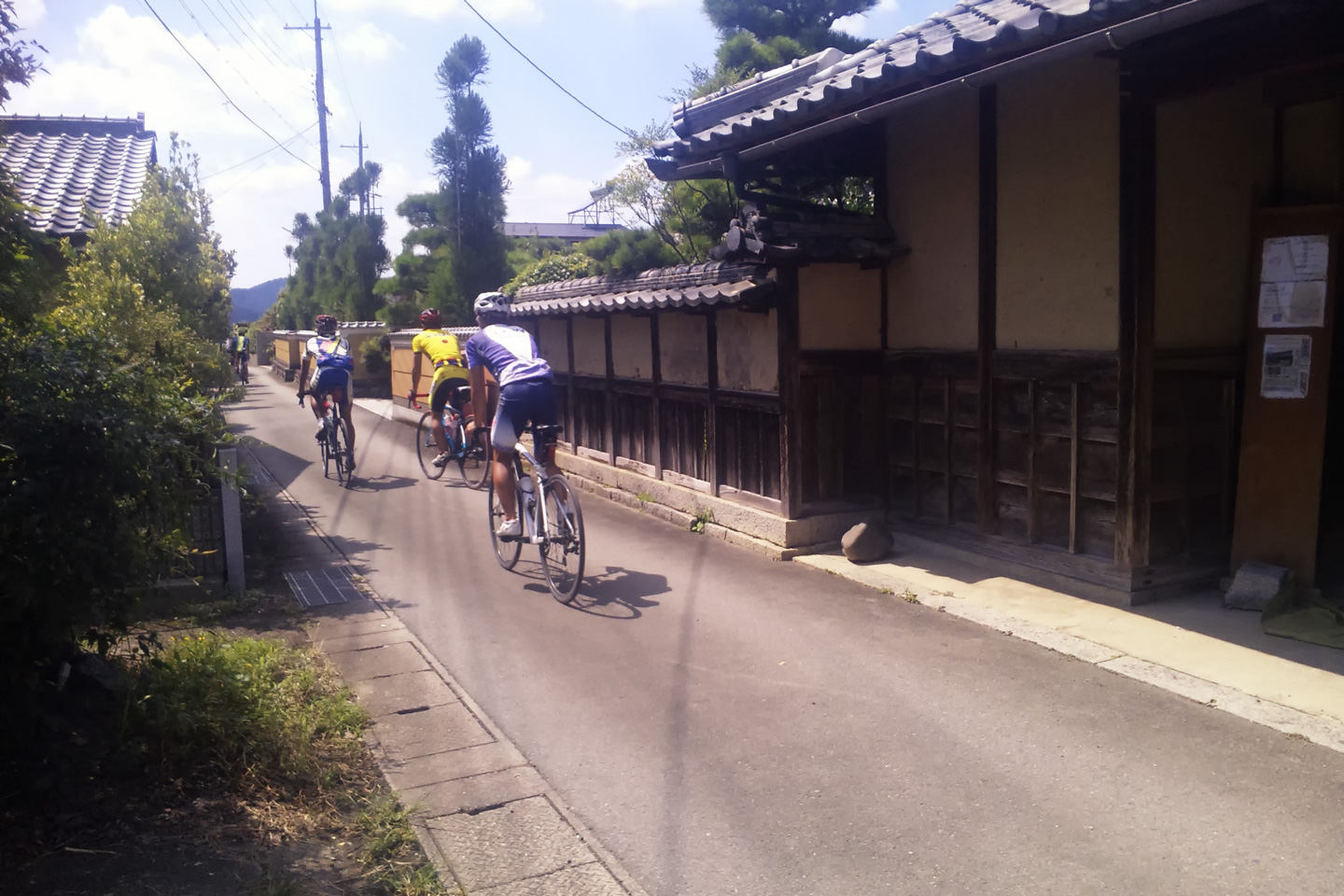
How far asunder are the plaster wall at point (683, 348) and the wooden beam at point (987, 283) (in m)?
2.88

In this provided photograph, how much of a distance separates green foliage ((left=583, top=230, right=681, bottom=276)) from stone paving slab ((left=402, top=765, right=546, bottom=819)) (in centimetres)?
726

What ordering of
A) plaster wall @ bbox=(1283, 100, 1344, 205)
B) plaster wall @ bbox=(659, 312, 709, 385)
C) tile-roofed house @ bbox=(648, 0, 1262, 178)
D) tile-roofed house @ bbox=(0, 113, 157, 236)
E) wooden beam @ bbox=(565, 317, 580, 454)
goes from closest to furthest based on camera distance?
tile-roofed house @ bbox=(648, 0, 1262, 178)
plaster wall @ bbox=(1283, 100, 1344, 205)
plaster wall @ bbox=(659, 312, 709, 385)
tile-roofed house @ bbox=(0, 113, 157, 236)
wooden beam @ bbox=(565, 317, 580, 454)

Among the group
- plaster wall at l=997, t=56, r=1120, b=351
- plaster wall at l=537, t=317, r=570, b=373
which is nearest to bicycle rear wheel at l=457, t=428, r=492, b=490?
plaster wall at l=537, t=317, r=570, b=373

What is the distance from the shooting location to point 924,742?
4.56m

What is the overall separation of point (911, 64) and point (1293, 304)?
9.34ft

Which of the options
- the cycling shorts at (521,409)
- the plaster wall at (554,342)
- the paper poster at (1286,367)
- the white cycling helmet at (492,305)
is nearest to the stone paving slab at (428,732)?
the cycling shorts at (521,409)

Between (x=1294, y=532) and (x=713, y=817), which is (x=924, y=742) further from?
(x=1294, y=532)

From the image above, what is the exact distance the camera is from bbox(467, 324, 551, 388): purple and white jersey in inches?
289

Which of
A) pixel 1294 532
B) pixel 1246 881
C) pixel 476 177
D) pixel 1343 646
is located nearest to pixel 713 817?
pixel 1246 881

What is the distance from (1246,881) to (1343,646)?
2.67m

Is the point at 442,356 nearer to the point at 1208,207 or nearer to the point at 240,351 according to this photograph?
the point at 1208,207

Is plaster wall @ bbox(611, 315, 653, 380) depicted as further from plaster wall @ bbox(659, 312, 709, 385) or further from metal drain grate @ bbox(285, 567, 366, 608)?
metal drain grate @ bbox(285, 567, 366, 608)

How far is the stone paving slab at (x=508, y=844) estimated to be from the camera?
3.57m

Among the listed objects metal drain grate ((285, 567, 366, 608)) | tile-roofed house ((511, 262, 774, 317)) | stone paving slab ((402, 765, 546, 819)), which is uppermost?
tile-roofed house ((511, 262, 774, 317))
